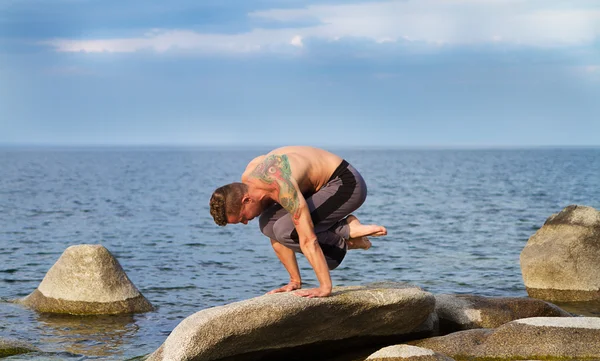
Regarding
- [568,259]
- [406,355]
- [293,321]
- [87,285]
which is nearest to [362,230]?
[293,321]

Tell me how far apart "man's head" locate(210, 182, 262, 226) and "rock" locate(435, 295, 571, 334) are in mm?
3647

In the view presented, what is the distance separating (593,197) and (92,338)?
46.0 m

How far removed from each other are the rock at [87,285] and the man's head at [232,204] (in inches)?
201

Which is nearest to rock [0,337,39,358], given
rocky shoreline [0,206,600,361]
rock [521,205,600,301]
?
rocky shoreline [0,206,600,361]

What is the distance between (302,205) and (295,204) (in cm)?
8

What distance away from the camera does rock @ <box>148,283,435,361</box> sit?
8695 mm

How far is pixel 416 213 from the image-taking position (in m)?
39.8

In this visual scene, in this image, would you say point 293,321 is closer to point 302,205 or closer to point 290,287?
point 290,287

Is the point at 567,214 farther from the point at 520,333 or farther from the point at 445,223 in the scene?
the point at 445,223

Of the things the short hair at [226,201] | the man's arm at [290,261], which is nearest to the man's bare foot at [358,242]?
the man's arm at [290,261]

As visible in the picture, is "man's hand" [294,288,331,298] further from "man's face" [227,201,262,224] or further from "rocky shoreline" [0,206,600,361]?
"man's face" [227,201,262,224]

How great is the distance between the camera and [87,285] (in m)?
13.5

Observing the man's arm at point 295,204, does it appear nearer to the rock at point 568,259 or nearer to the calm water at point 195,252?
the calm water at point 195,252

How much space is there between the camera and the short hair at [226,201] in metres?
8.93
